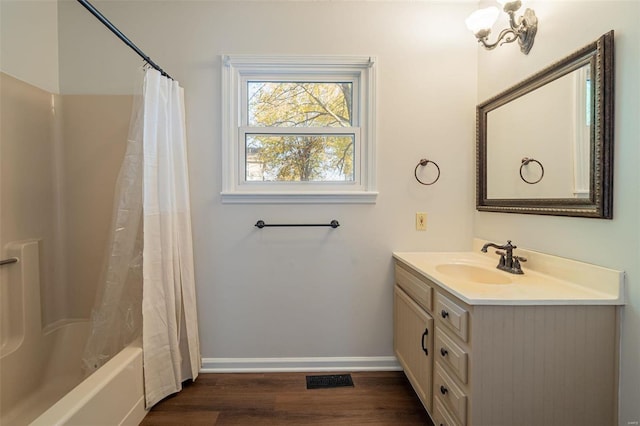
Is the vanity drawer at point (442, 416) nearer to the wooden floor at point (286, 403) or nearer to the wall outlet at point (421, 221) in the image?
the wooden floor at point (286, 403)

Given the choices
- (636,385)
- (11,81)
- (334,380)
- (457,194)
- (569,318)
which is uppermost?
(11,81)

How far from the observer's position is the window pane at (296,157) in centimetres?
186

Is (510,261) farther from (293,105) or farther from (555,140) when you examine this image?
(293,105)

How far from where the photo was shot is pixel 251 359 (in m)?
1.82

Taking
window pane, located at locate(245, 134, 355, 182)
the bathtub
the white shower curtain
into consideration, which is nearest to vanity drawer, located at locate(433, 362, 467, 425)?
window pane, located at locate(245, 134, 355, 182)

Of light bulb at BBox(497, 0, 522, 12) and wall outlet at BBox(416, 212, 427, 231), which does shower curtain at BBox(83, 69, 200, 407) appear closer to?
wall outlet at BBox(416, 212, 427, 231)

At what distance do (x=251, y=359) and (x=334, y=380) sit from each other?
1.90 feet

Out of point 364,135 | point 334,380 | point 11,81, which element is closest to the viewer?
point 11,81

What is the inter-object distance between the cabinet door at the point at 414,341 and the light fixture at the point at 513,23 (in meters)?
1.49

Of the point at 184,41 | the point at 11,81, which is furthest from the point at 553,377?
the point at 11,81

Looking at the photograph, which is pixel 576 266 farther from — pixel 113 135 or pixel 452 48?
pixel 113 135

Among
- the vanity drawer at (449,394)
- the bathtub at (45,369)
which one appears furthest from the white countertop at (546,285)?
the bathtub at (45,369)

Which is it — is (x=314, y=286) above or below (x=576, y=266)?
below

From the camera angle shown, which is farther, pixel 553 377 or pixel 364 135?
pixel 364 135
